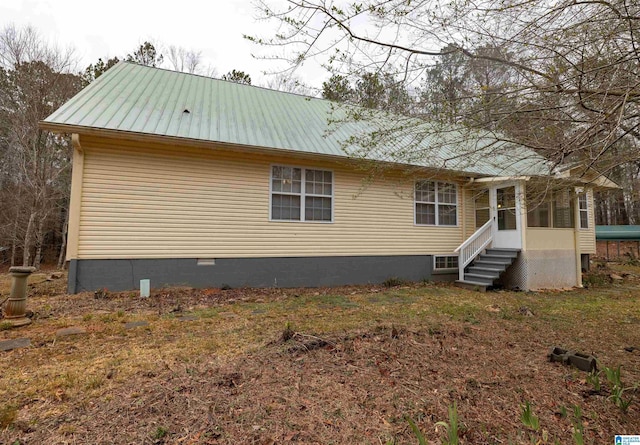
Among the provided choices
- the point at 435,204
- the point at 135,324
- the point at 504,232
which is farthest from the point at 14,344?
the point at 504,232

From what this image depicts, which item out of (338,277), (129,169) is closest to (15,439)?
(129,169)

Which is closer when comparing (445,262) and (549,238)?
(549,238)

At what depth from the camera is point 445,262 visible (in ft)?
32.8

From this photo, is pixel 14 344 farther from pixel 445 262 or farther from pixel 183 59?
pixel 183 59

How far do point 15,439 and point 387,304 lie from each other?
17.9ft

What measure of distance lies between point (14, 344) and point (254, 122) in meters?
6.58

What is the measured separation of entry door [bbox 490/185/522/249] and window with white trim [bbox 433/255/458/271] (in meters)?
1.26

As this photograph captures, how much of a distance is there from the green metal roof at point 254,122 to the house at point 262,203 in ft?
0.20

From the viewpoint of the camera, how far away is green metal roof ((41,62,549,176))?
4.12 metres

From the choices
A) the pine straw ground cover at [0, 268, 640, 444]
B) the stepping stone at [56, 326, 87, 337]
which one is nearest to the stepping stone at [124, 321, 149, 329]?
the pine straw ground cover at [0, 268, 640, 444]

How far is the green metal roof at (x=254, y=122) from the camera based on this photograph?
4117 mm

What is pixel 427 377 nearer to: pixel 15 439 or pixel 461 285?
pixel 15 439

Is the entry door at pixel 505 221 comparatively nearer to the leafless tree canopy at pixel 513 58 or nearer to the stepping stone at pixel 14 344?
the leafless tree canopy at pixel 513 58

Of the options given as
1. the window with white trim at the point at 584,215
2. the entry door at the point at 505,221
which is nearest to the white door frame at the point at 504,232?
the entry door at the point at 505,221
